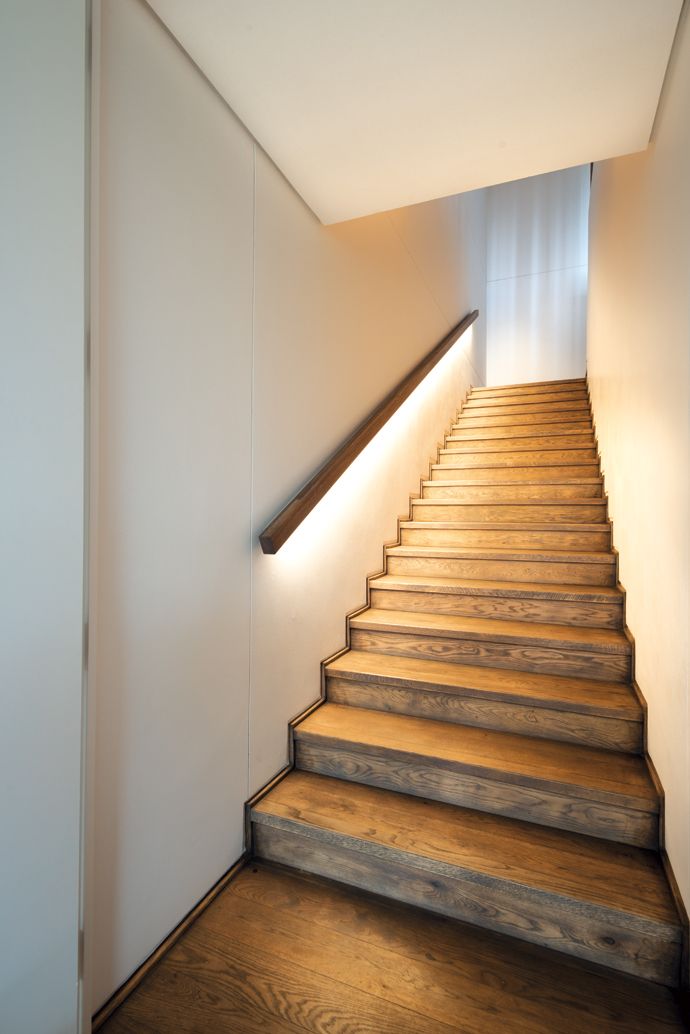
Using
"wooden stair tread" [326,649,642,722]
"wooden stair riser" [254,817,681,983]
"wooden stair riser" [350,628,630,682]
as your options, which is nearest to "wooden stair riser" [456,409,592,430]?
"wooden stair riser" [350,628,630,682]

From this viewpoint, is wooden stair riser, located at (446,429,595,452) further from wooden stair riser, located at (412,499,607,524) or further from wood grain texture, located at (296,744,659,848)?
wood grain texture, located at (296,744,659,848)

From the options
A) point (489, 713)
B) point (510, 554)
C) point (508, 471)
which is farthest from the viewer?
point (508, 471)

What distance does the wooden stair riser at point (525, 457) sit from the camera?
10.9ft

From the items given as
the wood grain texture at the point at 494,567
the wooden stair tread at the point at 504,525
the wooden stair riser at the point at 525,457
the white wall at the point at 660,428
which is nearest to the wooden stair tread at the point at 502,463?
the wooden stair riser at the point at 525,457

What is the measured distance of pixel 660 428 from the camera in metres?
1.46

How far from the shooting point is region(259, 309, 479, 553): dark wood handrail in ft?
5.08

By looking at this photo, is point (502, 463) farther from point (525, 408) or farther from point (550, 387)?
point (550, 387)

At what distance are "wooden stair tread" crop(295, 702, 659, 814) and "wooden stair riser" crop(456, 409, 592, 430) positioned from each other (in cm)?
281

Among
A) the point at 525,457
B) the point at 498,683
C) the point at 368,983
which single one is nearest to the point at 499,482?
the point at 525,457

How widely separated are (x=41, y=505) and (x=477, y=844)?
1427 millimetres

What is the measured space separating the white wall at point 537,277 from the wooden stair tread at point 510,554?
424cm

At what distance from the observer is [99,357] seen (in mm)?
1047

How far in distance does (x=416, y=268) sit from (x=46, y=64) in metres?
2.76

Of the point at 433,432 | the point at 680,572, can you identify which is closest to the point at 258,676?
the point at 680,572
